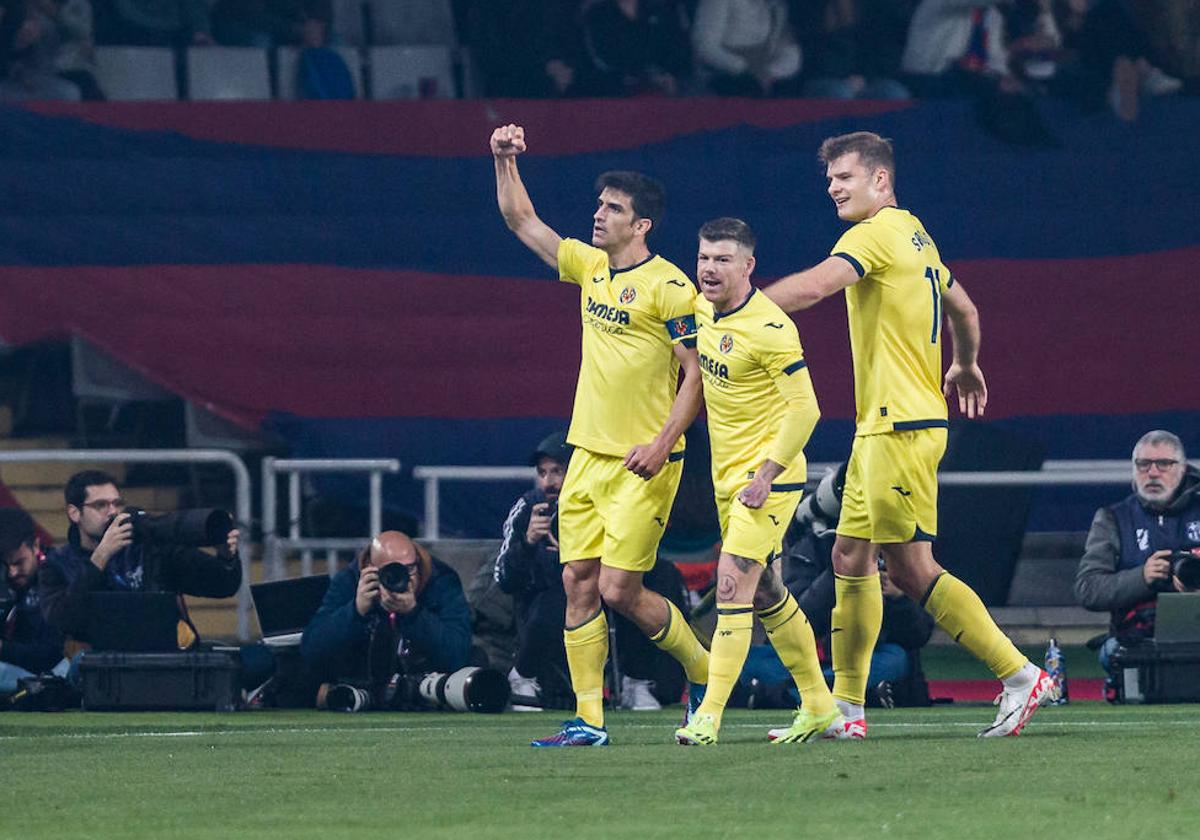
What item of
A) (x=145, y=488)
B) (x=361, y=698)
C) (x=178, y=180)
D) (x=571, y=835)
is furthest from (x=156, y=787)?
(x=178, y=180)

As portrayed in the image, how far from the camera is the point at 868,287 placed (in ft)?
25.7

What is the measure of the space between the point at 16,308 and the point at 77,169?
3.32 ft

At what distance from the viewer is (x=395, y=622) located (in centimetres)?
1075

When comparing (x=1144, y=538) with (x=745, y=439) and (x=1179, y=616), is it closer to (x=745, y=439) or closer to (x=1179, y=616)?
(x=1179, y=616)

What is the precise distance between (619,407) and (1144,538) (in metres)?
3.38

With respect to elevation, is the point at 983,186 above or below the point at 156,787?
above

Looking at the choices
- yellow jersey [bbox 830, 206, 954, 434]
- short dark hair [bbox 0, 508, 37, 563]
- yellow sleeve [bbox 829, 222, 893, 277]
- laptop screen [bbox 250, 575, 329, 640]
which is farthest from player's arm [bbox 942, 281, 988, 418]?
short dark hair [bbox 0, 508, 37, 563]

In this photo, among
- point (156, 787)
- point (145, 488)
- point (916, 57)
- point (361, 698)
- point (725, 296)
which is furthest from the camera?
point (916, 57)

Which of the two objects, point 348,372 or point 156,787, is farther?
point 348,372

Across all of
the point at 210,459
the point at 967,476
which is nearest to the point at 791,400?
the point at 967,476

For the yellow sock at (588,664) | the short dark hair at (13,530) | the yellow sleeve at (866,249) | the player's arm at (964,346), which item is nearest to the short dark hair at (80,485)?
the short dark hair at (13,530)

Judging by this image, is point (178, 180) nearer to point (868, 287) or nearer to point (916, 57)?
point (916, 57)

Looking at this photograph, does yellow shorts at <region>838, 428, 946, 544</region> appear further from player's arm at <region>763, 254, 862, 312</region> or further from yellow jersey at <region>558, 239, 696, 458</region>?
yellow jersey at <region>558, 239, 696, 458</region>

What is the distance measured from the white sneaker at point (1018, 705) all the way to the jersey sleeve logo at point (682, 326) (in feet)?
5.14
